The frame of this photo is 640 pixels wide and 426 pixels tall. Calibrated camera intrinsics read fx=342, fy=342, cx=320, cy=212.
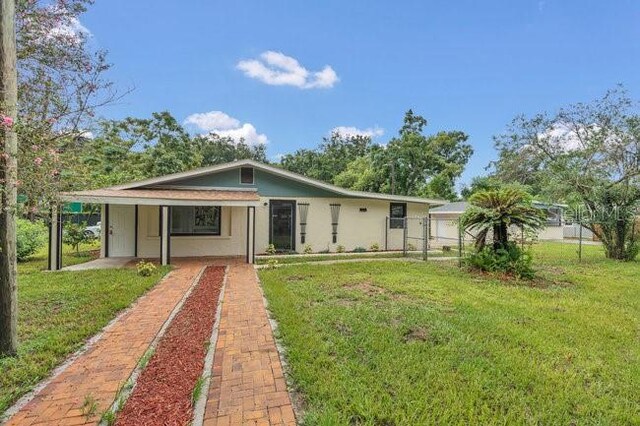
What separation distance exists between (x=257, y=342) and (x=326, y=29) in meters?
13.9

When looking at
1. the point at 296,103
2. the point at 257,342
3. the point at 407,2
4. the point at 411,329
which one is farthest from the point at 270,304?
the point at 296,103

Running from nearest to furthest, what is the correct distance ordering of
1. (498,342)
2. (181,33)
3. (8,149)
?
(8,149), (498,342), (181,33)

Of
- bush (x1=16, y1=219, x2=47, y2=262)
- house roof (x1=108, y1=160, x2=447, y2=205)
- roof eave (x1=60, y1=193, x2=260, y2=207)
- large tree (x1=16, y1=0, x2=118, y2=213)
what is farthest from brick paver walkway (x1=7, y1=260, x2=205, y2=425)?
bush (x1=16, y1=219, x2=47, y2=262)

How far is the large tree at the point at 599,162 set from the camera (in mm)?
11852

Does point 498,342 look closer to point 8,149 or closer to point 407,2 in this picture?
point 8,149

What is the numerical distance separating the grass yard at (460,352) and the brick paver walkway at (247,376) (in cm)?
19

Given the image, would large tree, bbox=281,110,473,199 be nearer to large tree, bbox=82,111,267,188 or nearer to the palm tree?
large tree, bbox=82,111,267,188

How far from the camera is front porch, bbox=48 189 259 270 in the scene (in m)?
10.2

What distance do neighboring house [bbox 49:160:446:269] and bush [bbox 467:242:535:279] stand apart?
18.9 ft

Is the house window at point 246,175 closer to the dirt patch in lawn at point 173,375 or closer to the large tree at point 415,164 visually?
the dirt patch in lawn at point 173,375

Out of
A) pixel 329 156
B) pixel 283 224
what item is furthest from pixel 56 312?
pixel 329 156

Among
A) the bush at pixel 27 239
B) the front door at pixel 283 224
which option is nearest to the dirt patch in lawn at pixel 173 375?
the front door at pixel 283 224

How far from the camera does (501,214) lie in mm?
8156

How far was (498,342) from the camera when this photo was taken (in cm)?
403
